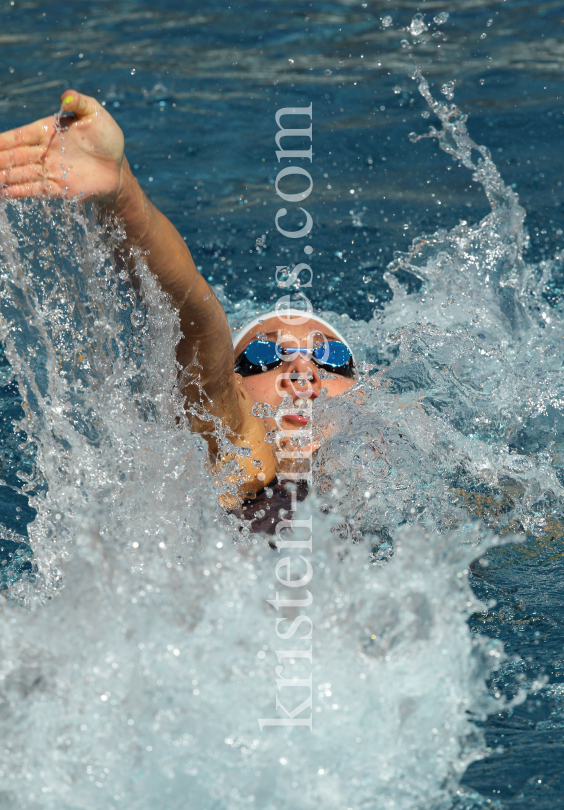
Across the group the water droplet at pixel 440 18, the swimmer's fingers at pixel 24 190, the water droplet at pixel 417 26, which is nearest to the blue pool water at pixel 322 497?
the swimmer's fingers at pixel 24 190

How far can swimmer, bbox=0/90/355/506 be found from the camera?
163 cm

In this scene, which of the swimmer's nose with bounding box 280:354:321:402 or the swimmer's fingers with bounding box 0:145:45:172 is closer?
the swimmer's fingers with bounding box 0:145:45:172

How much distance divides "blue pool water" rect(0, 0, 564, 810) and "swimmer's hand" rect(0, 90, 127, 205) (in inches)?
7.6

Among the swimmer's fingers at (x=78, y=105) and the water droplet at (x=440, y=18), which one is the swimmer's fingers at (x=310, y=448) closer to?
the swimmer's fingers at (x=78, y=105)

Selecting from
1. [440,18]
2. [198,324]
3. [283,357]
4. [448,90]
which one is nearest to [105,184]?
[198,324]

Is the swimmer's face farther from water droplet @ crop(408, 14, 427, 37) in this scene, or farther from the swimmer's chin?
water droplet @ crop(408, 14, 427, 37)

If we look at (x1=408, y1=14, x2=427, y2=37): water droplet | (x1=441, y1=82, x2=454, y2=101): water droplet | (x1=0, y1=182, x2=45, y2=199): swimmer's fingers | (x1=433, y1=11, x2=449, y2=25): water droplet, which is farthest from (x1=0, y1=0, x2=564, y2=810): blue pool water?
(x1=433, y1=11, x2=449, y2=25): water droplet

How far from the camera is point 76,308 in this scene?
2.13 meters

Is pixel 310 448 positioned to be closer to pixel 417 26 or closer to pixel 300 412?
pixel 300 412

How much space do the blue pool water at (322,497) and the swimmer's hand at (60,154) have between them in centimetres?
19

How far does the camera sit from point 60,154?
1.63 meters

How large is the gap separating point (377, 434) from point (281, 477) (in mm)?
360

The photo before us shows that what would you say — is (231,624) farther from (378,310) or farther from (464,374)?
(378,310)

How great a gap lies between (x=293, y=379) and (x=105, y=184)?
4.11 ft
